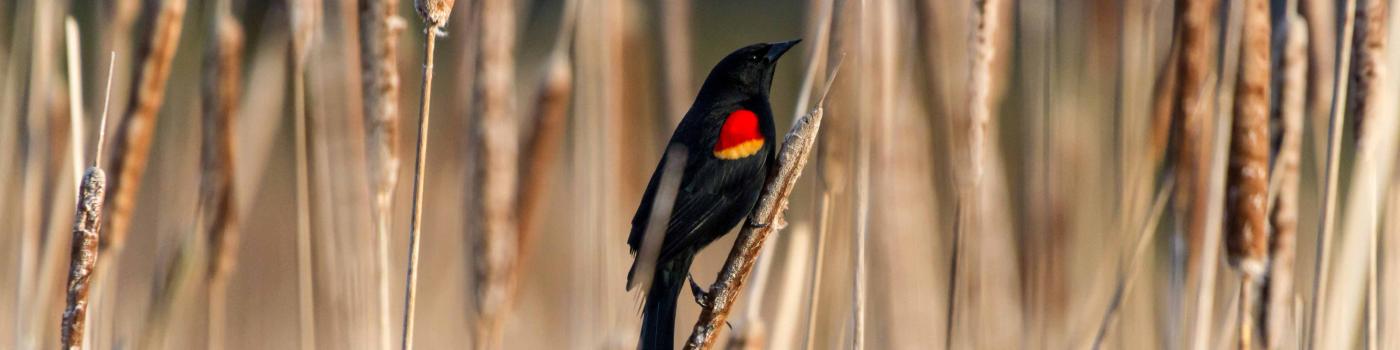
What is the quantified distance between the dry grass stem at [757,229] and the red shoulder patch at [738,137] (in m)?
0.45

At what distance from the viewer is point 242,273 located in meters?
3.70

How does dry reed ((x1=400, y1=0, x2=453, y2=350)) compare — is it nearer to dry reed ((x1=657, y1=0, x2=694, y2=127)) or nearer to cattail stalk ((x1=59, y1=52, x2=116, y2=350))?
cattail stalk ((x1=59, y1=52, x2=116, y2=350))

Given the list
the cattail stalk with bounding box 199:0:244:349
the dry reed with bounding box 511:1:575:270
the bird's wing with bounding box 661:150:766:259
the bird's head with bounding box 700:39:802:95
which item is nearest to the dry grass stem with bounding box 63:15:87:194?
the cattail stalk with bounding box 199:0:244:349

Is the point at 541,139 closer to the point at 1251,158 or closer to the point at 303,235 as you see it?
the point at 303,235

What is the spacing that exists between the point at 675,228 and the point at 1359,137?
42.0 inches

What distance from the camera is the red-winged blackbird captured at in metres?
1.90

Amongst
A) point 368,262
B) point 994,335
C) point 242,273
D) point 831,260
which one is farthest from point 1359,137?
point 242,273

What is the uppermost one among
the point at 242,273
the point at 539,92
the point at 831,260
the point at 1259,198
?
the point at 539,92

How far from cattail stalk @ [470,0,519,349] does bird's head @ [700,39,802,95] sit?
2.63ft

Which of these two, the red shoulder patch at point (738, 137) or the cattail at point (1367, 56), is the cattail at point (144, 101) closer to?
the red shoulder patch at point (738, 137)

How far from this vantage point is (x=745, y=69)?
7.61ft

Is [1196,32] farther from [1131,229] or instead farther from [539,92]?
[539,92]

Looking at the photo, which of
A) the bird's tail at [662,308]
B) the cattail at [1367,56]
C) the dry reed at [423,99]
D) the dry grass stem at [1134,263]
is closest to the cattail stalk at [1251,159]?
the cattail at [1367,56]

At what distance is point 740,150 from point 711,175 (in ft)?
0.25
